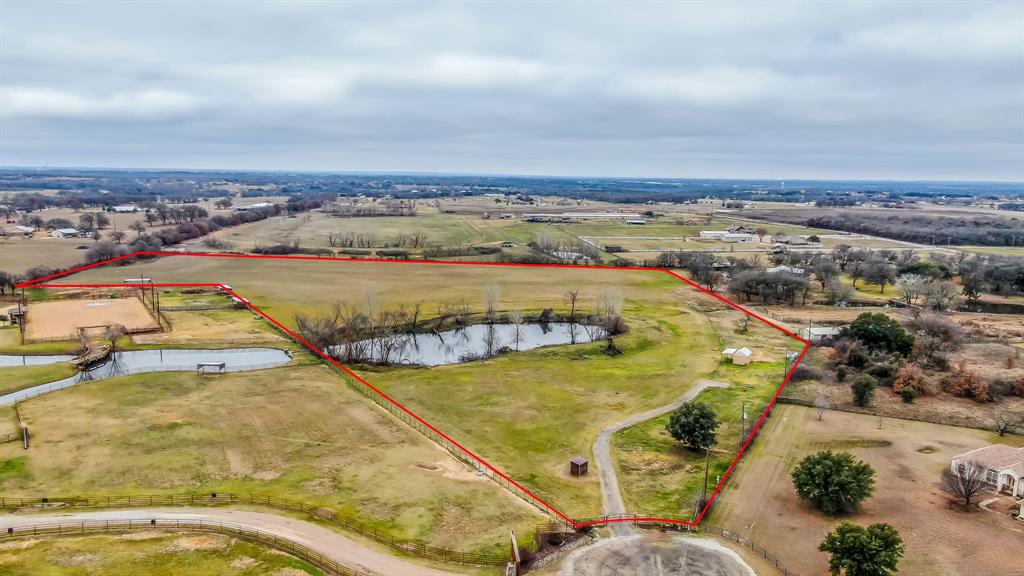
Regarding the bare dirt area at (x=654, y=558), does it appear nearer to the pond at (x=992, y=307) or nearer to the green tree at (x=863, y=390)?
the green tree at (x=863, y=390)

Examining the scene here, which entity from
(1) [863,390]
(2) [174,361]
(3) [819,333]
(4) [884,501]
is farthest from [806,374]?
(2) [174,361]

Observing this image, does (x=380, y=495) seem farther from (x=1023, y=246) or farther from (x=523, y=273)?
(x=1023, y=246)

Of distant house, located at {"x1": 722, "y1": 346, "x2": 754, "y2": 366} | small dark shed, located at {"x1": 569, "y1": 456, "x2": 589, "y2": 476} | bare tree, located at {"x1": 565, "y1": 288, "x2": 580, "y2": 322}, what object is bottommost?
small dark shed, located at {"x1": 569, "y1": 456, "x2": 589, "y2": 476}

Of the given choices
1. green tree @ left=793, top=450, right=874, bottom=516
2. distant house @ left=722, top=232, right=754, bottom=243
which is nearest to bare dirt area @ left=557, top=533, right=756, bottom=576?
green tree @ left=793, top=450, right=874, bottom=516

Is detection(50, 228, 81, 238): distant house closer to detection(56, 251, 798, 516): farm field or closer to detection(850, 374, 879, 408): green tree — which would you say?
detection(56, 251, 798, 516): farm field

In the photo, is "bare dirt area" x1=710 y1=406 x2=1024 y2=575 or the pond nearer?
"bare dirt area" x1=710 y1=406 x2=1024 y2=575

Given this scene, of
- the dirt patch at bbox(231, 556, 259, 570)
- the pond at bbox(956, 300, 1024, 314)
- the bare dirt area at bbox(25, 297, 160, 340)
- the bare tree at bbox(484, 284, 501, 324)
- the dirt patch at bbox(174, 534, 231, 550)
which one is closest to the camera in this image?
the dirt patch at bbox(231, 556, 259, 570)

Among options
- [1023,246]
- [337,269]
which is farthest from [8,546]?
[1023,246]
